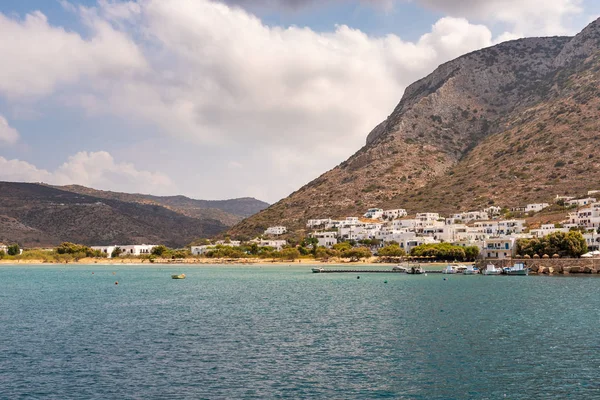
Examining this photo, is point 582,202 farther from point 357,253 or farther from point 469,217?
point 357,253

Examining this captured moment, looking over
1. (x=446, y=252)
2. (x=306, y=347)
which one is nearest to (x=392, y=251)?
(x=446, y=252)

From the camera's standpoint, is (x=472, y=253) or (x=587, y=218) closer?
(x=587, y=218)

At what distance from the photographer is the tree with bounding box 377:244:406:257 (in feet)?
589

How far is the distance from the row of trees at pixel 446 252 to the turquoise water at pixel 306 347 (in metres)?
74.3

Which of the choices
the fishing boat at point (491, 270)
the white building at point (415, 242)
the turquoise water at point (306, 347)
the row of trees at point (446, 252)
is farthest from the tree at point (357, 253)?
the turquoise water at point (306, 347)

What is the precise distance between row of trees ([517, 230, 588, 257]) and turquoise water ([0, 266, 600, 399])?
149ft

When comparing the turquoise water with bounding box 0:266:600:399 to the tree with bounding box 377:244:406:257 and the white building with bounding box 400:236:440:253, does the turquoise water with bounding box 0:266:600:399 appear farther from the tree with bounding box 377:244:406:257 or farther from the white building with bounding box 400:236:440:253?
the white building with bounding box 400:236:440:253

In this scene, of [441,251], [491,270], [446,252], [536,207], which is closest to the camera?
[491,270]

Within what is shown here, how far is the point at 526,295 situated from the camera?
7919 cm

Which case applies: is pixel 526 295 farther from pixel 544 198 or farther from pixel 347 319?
pixel 544 198

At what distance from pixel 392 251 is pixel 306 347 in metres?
139

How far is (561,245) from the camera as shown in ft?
411

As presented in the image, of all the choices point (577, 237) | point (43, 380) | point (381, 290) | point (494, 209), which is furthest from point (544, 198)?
point (43, 380)

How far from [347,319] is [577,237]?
82.4 meters
